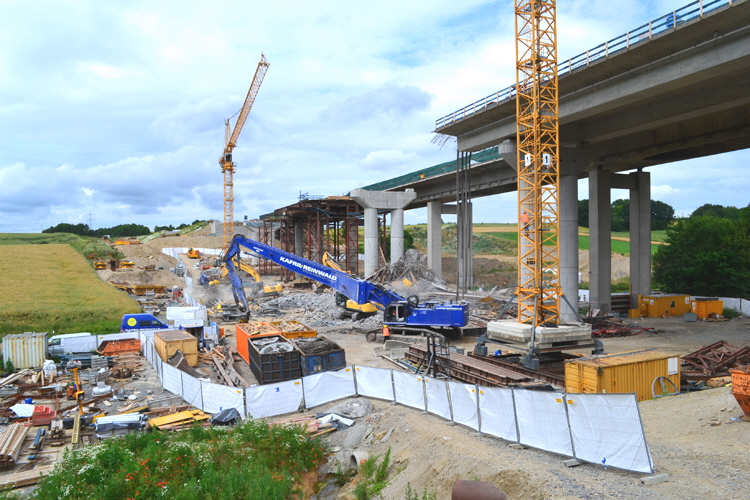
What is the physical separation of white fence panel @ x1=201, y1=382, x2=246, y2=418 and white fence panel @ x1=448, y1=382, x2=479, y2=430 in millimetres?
6567

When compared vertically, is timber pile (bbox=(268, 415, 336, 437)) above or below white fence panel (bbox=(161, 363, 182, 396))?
below

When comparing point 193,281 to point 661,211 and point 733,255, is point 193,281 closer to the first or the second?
point 733,255

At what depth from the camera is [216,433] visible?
13992 millimetres

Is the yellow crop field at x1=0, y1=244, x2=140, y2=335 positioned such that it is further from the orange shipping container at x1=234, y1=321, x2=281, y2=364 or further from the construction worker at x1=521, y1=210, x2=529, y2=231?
the construction worker at x1=521, y1=210, x2=529, y2=231

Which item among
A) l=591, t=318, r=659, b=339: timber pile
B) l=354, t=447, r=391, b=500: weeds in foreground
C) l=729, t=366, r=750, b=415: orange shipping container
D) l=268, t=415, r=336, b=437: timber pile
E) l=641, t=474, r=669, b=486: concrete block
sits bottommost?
l=591, t=318, r=659, b=339: timber pile

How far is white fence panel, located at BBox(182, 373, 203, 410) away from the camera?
16.9 meters

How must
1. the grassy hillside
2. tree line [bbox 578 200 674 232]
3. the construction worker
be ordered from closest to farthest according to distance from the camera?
the construction worker < the grassy hillside < tree line [bbox 578 200 674 232]

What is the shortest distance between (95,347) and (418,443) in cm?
1888

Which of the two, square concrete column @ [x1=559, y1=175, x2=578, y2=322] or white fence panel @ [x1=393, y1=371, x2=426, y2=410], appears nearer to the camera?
white fence panel @ [x1=393, y1=371, x2=426, y2=410]

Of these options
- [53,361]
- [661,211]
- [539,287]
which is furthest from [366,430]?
[661,211]

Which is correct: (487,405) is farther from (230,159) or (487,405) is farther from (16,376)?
(230,159)

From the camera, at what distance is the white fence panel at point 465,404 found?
12984 millimetres

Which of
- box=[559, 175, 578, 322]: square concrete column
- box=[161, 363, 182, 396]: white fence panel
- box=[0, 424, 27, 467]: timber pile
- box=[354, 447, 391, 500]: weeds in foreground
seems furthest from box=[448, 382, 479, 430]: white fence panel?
box=[559, 175, 578, 322]: square concrete column

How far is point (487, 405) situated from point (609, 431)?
3203 mm
